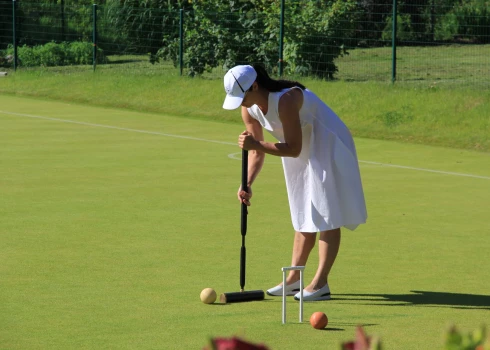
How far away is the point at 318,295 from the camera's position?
7.12m

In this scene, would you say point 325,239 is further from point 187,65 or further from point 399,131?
point 187,65

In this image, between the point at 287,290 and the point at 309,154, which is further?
the point at 287,290

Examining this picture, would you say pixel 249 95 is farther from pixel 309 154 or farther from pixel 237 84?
pixel 309 154

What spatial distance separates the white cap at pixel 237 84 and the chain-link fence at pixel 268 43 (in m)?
14.5

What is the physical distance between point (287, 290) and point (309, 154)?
95cm

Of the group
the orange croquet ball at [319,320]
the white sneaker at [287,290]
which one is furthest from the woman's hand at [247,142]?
the orange croquet ball at [319,320]

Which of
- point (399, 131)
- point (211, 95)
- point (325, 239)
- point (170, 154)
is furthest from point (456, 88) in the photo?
point (325, 239)

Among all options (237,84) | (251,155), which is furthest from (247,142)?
(251,155)

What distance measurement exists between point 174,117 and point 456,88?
5518 millimetres

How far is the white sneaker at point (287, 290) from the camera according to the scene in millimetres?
7203

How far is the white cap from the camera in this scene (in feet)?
21.9

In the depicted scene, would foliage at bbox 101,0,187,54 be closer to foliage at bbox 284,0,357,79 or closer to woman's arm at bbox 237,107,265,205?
foliage at bbox 284,0,357,79

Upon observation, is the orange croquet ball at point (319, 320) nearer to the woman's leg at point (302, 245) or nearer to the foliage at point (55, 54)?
the woman's leg at point (302, 245)

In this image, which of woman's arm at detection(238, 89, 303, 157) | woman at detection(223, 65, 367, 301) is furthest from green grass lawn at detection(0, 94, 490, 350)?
woman's arm at detection(238, 89, 303, 157)
